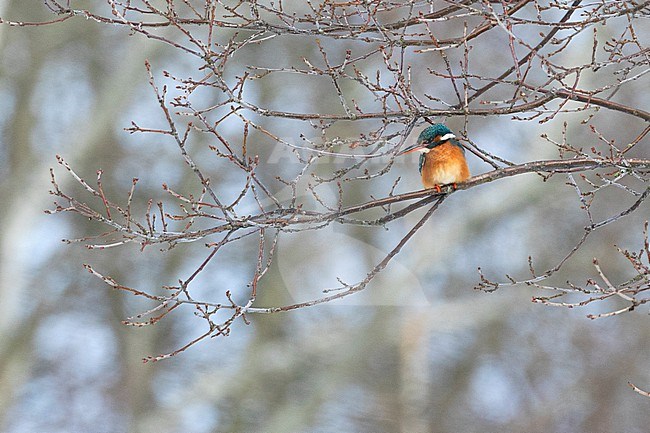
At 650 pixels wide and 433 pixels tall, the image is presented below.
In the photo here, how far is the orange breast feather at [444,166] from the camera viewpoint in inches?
114

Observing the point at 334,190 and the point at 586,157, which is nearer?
the point at 586,157

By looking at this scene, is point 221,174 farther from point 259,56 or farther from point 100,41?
point 100,41

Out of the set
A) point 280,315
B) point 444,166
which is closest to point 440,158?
point 444,166

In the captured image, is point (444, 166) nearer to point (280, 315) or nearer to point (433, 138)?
point (433, 138)

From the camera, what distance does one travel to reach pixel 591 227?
8.96ft

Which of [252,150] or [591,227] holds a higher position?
[252,150]

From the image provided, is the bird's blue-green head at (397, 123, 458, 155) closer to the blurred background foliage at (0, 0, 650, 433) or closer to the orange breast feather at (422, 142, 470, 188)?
the orange breast feather at (422, 142, 470, 188)

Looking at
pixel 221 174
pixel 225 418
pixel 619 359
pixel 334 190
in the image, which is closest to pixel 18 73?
pixel 221 174

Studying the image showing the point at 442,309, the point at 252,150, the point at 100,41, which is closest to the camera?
the point at 442,309

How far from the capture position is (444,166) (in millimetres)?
2900

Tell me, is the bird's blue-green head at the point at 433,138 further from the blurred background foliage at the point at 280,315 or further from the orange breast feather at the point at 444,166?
the blurred background foliage at the point at 280,315

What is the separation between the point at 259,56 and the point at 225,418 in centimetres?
326

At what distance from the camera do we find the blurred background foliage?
6871 mm

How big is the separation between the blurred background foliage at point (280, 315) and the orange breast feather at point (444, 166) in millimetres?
3751
